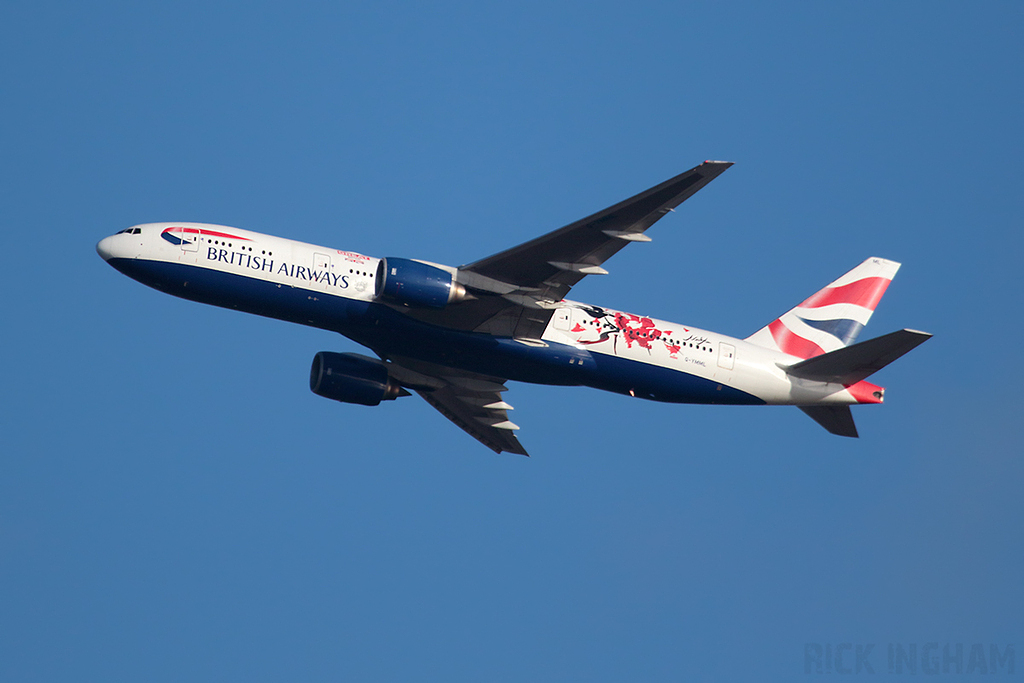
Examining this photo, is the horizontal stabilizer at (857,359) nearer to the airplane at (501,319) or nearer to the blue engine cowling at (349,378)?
the airplane at (501,319)

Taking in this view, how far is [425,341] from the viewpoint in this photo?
4034 centimetres

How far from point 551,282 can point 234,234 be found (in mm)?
12142

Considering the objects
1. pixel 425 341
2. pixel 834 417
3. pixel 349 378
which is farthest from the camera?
pixel 349 378

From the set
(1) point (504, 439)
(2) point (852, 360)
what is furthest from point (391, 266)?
(2) point (852, 360)

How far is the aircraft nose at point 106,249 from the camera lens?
39156mm

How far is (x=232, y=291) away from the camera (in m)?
38.7

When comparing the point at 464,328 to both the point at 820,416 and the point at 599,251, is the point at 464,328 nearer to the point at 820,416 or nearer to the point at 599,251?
the point at 599,251

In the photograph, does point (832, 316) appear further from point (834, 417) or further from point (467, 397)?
point (467, 397)

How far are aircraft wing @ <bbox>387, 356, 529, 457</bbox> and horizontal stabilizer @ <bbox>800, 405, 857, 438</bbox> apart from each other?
516 inches

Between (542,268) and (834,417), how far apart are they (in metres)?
14.8

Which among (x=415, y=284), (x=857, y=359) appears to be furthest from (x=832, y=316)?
(x=415, y=284)

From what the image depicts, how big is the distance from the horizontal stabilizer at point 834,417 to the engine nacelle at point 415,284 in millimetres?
16347

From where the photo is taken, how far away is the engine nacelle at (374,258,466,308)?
37906 millimetres

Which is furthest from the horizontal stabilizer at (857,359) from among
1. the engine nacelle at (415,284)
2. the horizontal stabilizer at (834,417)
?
the engine nacelle at (415,284)
